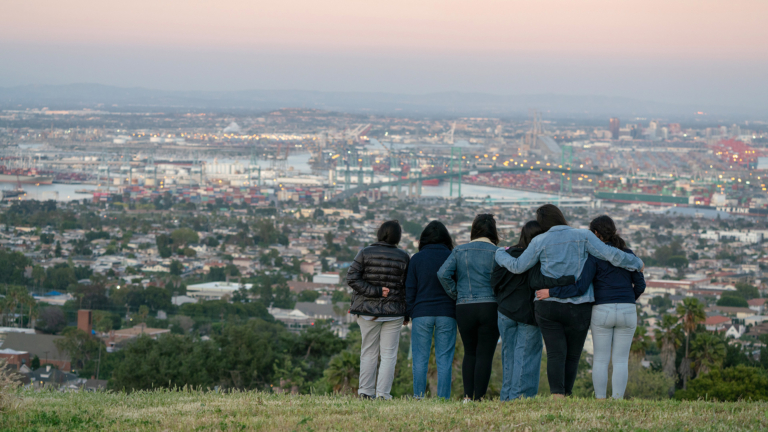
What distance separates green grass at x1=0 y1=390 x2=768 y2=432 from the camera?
3029mm

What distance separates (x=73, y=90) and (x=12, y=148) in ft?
105

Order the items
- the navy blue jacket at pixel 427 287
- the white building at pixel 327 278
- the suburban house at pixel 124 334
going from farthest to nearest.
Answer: the white building at pixel 327 278 < the suburban house at pixel 124 334 < the navy blue jacket at pixel 427 287

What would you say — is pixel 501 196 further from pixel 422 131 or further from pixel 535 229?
pixel 535 229

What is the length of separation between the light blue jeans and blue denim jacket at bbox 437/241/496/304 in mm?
479

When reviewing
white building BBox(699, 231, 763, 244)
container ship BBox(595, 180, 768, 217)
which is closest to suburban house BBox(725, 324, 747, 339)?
white building BBox(699, 231, 763, 244)

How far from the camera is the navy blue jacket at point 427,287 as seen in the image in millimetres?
3822

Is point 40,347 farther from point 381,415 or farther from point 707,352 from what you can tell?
point 381,415

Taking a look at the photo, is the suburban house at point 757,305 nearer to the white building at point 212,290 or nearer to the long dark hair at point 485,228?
the white building at point 212,290

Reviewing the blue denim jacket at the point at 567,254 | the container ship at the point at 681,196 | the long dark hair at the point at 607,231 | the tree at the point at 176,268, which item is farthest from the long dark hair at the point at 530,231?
the container ship at the point at 681,196

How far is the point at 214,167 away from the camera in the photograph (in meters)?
62.0

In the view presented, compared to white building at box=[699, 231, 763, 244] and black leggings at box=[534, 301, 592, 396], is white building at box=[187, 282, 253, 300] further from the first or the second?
white building at box=[699, 231, 763, 244]

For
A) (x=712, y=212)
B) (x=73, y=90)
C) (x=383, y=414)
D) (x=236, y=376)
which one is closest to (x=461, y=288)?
(x=383, y=414)

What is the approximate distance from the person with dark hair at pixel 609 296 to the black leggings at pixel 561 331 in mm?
50

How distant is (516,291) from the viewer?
3.57m
